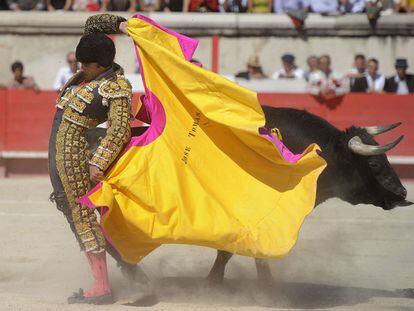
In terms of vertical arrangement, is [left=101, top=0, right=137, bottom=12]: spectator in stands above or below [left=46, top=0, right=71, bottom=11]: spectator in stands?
above

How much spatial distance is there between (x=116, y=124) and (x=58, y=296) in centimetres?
93

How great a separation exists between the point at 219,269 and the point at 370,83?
5.49m

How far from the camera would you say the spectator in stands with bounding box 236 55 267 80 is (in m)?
10.4

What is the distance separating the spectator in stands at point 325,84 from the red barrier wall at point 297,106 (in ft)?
0.24

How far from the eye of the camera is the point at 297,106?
33.4ft

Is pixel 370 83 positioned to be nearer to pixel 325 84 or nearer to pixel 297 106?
pixel 325 84

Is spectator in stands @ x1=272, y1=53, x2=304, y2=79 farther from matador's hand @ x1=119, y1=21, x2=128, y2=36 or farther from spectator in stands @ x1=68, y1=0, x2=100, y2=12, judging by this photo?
matador's hand @ x1=119, y1=21, x2=128, y2=36

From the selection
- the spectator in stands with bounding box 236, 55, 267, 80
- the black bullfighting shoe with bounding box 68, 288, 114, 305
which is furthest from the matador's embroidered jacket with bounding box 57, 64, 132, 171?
the spectator in stands with bounding box 236, 55, 267, 80

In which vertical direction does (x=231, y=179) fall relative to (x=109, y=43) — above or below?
below

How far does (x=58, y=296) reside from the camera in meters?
4.91

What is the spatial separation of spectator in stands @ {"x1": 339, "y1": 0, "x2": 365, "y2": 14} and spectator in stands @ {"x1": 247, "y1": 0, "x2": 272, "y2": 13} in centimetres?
79

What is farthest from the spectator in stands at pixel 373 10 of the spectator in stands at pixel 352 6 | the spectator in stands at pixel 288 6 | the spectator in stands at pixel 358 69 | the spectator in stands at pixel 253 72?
the spectator in stands at pixel 253 72

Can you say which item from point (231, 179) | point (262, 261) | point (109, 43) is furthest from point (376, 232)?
point (109, 43)

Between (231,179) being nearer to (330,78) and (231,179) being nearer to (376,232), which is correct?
(376,232)
